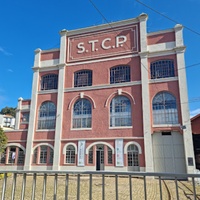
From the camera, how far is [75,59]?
22.3 m

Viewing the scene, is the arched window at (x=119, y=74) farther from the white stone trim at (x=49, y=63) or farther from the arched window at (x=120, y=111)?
the white stone trim at (x=49, y=63)

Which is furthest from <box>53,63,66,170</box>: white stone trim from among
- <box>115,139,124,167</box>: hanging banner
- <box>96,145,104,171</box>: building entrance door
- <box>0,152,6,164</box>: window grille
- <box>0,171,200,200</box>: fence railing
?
<box>0,152,6,164</box>: window grille

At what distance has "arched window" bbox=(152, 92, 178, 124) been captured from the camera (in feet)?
58.7

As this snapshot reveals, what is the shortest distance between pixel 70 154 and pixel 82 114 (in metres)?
4.12

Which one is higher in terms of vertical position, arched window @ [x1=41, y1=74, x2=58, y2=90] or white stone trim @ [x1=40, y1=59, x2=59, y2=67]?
white stone trim @ [x1=40, y1=59, x2=59, y2=67]

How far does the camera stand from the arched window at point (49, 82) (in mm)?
22647

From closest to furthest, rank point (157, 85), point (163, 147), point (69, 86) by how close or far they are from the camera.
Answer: point (163, 147), point (157, 85), point (69, 86)

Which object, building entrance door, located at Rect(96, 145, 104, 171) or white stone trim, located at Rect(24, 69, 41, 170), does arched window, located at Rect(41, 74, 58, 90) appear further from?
building entrance door, located at Rect(96, 145, 104, 171)

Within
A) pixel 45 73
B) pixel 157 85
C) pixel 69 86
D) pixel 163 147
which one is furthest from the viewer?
pixel 45 73

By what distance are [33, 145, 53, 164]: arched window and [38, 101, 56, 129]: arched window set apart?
7.30 ft

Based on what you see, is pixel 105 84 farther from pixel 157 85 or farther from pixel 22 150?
pixel 22 150

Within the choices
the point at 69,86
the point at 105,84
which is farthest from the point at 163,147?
the point at 69,86

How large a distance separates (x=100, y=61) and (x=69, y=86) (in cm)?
430

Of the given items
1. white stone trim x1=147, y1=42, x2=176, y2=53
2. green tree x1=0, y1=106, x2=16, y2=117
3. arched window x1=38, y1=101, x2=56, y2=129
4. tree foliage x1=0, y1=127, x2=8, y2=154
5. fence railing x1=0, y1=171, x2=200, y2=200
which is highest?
green tree x1=0, y1=106, x2=16, y2=117
